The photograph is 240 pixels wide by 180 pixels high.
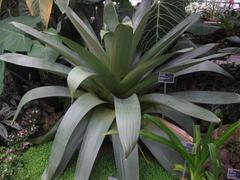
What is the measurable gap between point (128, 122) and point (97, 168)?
35 centimetres

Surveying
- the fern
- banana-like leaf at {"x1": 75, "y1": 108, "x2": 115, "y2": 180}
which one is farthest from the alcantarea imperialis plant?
the fern

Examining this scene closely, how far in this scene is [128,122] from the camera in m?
1.29

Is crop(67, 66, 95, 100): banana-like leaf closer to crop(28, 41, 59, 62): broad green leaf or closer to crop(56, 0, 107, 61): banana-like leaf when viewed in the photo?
crop(56, 0, 107, 61): banana-like leaf

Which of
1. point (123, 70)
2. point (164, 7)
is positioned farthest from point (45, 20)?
point (164, 7)

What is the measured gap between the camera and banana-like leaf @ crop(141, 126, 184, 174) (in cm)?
144

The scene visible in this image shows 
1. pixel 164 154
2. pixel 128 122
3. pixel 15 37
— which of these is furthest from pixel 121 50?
pixel 15 37

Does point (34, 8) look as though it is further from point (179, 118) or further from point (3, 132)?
point (179, 118)

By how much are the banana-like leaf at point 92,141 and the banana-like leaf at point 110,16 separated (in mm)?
478

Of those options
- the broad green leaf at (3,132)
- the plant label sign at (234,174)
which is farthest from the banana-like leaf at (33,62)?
the plant label sign at (234,174)

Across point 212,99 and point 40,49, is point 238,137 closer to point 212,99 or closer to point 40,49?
point 212,99

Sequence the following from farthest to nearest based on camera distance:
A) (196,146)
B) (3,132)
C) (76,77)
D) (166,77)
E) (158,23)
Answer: (158,23) → (3,132) → (166,77) → (76,77) → (196,146)

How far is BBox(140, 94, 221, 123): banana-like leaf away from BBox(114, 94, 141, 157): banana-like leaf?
0.11m

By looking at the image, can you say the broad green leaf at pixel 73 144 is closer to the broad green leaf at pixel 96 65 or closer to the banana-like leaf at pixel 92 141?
the banana-like leaf at pixel 92 141

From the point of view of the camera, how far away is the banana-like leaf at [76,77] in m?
1.27
